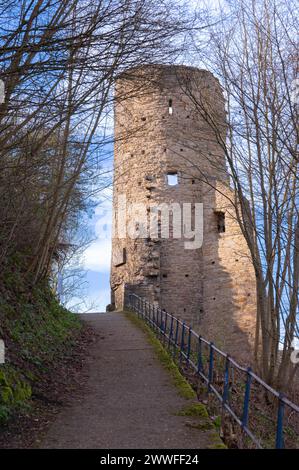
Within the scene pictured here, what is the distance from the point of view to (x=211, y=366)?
287 inches

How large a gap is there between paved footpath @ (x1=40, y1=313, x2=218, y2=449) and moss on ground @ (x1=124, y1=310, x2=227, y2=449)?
3.1 inches

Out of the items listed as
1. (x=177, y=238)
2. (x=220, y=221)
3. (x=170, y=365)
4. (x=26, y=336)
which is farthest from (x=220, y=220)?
(x=26, y=336)

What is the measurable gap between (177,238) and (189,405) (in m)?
12.9

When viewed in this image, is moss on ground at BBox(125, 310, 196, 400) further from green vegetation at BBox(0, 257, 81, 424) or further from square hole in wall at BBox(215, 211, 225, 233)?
square hole in wall at BBox(215, 211, 225, 233)

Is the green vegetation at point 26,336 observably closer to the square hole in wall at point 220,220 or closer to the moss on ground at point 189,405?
the moss on ground at point 189,405

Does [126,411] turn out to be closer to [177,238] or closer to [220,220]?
[177,238]

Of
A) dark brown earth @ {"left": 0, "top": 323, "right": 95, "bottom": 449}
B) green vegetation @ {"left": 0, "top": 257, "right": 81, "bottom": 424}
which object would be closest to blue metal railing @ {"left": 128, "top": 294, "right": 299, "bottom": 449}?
dark brown earth @ {"left": 0, "top": 323, "right": 95, "bottom": 449}

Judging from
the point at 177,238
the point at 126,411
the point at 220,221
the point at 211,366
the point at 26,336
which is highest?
the point at 220,221

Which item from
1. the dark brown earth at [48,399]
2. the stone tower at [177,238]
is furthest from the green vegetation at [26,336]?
the stone tower at [177,238]

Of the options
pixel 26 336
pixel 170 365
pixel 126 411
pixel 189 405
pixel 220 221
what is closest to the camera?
pixel 126 411

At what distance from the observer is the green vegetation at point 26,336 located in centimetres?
693

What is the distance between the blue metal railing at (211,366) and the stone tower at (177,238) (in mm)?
1531
